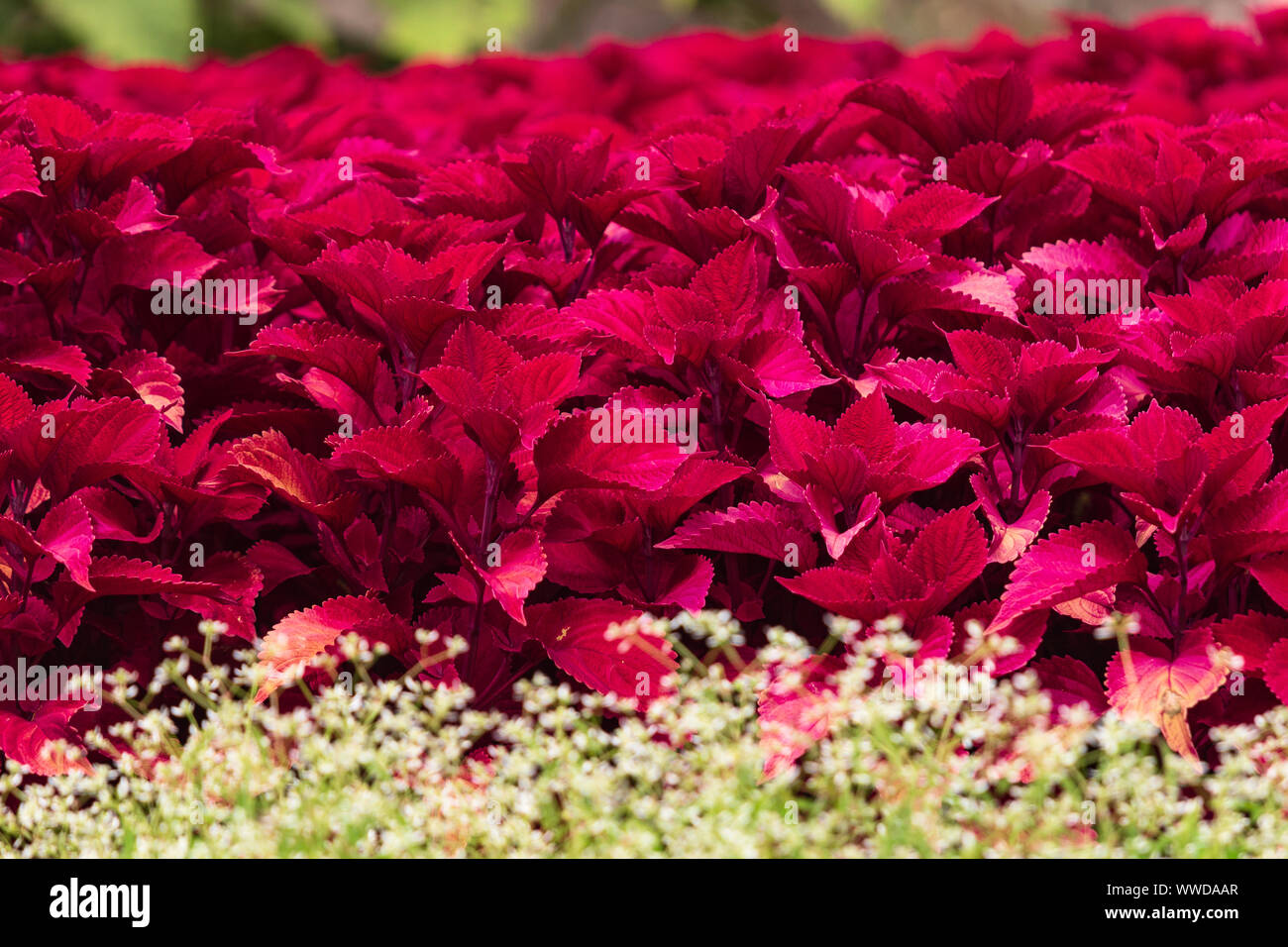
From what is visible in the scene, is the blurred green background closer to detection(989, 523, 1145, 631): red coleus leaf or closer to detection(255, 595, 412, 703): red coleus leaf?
detection(255, 595, 412, 703): red coleus leaf

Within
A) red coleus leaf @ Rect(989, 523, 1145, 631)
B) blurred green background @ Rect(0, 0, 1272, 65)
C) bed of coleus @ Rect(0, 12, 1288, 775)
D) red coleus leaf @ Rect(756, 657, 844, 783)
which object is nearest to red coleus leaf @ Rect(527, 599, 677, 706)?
bed of coleus @ Rect(0, 12, 1288, 775)

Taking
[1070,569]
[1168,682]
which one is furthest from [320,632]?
[1168,682]

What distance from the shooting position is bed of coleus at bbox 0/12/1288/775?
1.80 metres

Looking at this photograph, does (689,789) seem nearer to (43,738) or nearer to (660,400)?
(660,400)

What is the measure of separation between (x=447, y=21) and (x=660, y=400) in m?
6.69

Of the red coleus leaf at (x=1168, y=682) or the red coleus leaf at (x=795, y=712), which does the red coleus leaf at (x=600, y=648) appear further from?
the red coleus leaf at (x=1168, y=682)

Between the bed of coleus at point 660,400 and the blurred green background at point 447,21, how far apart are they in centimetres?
495

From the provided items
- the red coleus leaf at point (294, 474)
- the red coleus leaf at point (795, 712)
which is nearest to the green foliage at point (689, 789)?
the red coleus leaf at point (795, 712)

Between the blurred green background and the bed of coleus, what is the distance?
4.95 metres

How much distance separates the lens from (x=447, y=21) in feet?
26.6

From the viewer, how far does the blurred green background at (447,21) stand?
24.9 ft

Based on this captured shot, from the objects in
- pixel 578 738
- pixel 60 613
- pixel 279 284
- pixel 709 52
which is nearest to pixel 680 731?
pixel 578 738
